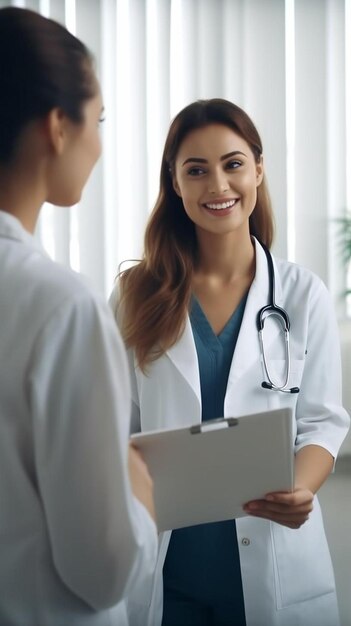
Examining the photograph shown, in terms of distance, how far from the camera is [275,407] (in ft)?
4.98

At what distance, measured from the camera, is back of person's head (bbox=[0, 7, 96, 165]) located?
0.77m

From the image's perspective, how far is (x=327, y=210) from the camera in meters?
3.46

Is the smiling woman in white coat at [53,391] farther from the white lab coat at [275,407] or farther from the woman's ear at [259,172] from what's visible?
the woman's ear at [259,172]

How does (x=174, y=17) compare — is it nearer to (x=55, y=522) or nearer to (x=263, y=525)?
(x=263, y=525)

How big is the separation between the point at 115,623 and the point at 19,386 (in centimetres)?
32

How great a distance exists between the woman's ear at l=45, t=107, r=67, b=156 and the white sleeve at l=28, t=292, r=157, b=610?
0.58ft

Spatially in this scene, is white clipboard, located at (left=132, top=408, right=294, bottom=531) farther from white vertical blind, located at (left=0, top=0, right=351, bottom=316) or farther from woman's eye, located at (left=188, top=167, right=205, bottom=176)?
white vertical blind, located at (left=0, top=0, right=351, bottom=316)

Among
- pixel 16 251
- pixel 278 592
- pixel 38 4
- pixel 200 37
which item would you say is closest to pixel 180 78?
pixel 200 37

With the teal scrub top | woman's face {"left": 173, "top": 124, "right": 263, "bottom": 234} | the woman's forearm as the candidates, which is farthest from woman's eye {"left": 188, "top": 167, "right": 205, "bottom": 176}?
the woman's forearm

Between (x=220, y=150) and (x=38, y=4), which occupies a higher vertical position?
(x=38, y=4)

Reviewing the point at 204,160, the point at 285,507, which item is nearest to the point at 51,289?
the point at 285,507

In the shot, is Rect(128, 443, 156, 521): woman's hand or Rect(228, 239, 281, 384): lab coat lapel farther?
Rect(228, 239, 281, 384): lab coat lapel

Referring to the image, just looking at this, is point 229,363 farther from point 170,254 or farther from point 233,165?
point 233,165

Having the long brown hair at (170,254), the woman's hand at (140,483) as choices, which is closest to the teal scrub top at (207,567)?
the long brown hair at (170,254)
